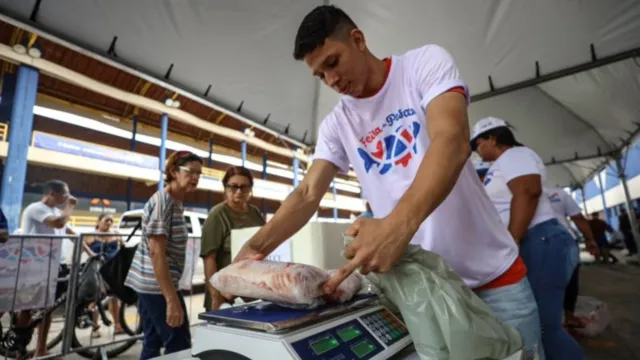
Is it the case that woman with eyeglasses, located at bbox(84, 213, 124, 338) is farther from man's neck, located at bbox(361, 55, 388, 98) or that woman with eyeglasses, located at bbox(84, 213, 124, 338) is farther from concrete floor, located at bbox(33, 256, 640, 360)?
man's neck, located at bbox(361, 55, 388, 98)

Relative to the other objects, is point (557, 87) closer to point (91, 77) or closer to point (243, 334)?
point (243, 334)

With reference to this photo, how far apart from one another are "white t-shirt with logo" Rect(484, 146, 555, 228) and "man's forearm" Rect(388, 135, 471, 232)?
125 cm

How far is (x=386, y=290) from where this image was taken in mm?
716

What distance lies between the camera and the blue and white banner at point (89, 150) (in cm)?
788

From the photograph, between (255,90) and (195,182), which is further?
(255,90)

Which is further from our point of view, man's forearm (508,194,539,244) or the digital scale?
man's forearm (508,194,539,244)

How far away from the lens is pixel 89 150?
8.97 metres

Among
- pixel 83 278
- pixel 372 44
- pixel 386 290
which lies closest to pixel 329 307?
pixel 386 290

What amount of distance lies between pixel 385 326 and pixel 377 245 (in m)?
0.29

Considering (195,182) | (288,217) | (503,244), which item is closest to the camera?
(503,244)

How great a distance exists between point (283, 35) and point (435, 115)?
6.33ft

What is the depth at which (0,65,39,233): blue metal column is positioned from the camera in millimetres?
5032

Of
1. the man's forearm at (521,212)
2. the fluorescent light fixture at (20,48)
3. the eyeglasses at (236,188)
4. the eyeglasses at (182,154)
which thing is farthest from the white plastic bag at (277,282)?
the fluorescent light fixture at (20,48)

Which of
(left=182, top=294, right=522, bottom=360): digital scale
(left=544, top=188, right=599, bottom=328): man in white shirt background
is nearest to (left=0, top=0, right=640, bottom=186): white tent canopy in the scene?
(left=544, top=188, right=599, bottom=328): man in white shirt background
